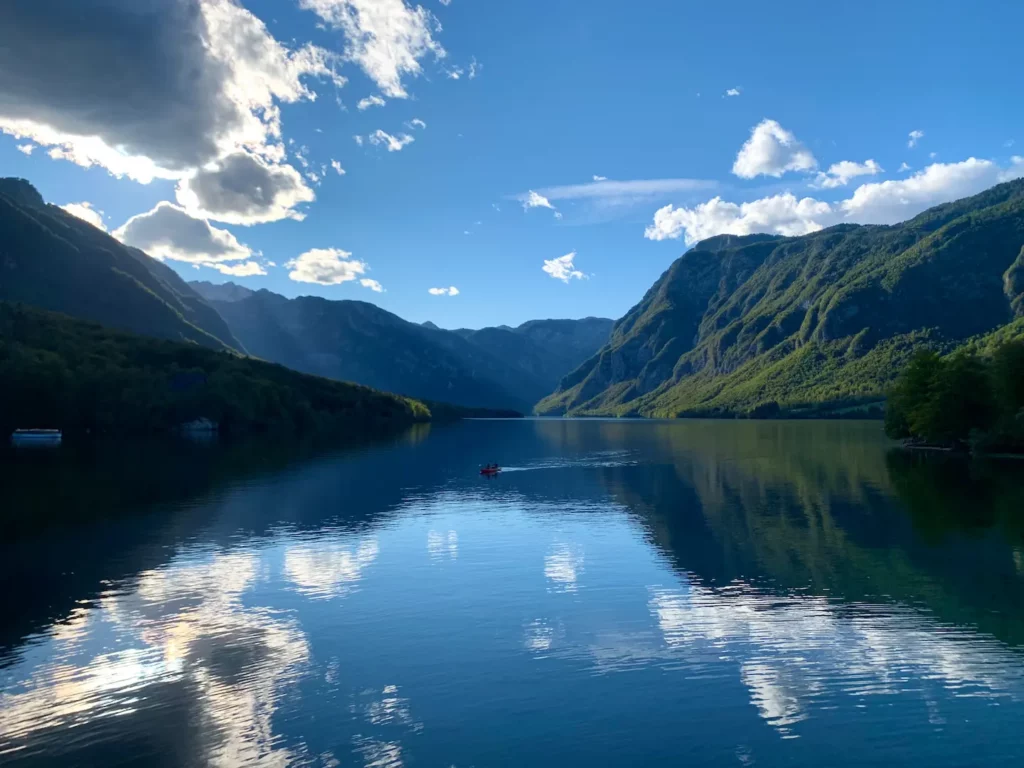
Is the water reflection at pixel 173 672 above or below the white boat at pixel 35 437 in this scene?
below

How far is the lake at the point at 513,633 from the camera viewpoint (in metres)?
23.4

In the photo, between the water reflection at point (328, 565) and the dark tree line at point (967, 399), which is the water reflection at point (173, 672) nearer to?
the water reflection at point (328, 565)

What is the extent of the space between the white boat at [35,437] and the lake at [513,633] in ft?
374

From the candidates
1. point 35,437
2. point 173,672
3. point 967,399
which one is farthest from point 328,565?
point 35,437

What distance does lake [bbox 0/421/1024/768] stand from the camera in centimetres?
2344

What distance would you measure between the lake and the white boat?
114 metres

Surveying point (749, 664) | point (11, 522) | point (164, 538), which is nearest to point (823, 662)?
point (749, 664)

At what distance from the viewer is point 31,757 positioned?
864 inches

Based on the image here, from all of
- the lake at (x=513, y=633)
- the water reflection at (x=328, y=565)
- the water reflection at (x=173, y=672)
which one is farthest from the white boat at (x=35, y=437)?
the water reflection at (x=173, y=672)

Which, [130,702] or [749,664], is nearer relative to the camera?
[130,702]

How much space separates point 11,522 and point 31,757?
50165mm

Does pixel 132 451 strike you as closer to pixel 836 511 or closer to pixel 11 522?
pixel 11 522

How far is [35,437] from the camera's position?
178 m

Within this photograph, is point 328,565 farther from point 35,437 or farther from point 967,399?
point 35,437
